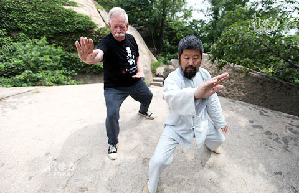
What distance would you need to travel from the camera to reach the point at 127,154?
2.38m

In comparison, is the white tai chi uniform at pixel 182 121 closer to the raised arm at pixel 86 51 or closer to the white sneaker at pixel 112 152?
the white sneaker at pixel 112 152

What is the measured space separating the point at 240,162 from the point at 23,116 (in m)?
3.78

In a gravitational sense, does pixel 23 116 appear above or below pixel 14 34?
below

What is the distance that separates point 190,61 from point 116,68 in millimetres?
1065

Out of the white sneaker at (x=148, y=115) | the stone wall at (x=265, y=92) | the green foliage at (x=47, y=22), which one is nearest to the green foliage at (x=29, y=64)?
the green foliage at (x=47, y=22)

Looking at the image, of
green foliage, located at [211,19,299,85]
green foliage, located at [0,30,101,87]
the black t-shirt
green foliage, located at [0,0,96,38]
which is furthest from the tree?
green foliage, located at [0,0,96,38]

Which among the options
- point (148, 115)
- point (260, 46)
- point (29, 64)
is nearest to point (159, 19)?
point (29, 64)

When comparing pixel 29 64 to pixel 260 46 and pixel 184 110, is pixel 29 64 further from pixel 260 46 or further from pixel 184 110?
pixel 260 46

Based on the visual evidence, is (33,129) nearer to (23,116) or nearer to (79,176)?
(23,116)

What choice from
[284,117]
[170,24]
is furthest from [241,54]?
[170,24]

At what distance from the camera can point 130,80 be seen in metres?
2.48

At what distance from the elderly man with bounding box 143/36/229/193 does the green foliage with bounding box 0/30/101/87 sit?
14.3 ft

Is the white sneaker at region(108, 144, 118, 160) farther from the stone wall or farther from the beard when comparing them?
the stone wall

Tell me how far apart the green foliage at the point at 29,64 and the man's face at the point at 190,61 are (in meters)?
4.44
